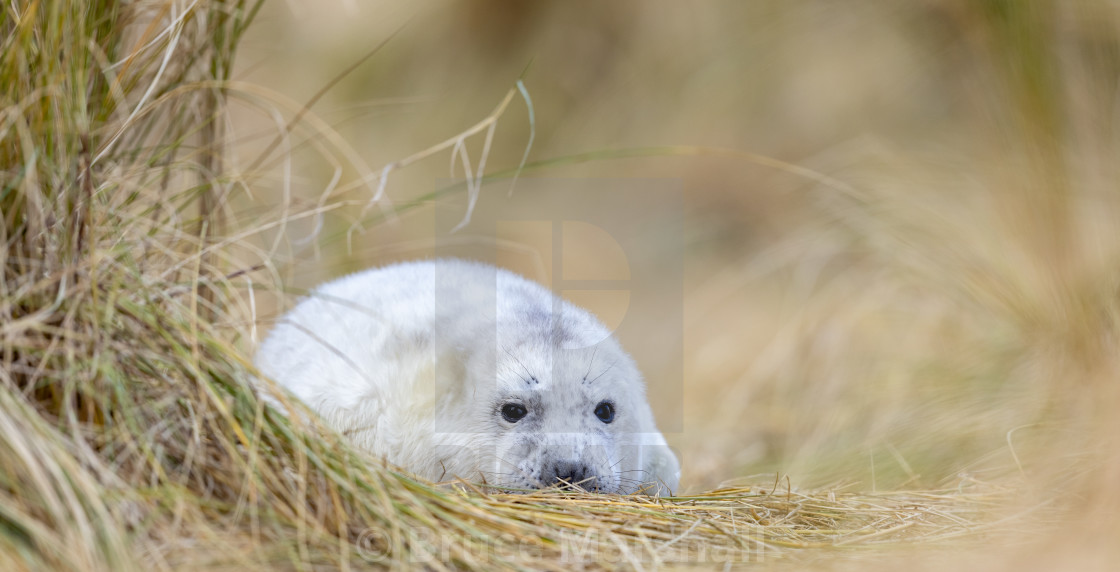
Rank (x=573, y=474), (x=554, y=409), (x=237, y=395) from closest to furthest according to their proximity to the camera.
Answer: (x=237, y=395), (x=573, y=474), (x=554, y=409)

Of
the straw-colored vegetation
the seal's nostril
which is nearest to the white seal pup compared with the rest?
the seal's nostril

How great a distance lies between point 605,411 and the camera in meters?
2.47

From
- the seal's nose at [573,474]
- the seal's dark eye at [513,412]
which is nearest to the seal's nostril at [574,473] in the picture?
the seal's nose at [573,474]

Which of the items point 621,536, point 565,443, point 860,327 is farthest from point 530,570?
point 860,327

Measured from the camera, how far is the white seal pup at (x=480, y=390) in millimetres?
2301

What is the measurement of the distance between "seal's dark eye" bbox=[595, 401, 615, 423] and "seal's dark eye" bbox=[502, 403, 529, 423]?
22 centimetres

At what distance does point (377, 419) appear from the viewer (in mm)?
2334

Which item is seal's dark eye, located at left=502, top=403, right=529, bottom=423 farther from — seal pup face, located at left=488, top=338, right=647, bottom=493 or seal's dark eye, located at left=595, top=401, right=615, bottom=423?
seal's dark eye, located at left=595, top=401, right=615, bottom=423

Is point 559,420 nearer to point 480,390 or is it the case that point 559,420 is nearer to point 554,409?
point 554,409

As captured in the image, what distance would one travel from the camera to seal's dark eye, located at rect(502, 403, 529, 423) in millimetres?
2355

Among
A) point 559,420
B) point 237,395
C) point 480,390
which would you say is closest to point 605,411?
point 559,420

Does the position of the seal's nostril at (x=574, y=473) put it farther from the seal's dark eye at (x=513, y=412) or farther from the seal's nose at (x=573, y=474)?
the seal's dark eye at (x=513, y=412)

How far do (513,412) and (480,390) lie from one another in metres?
0.11

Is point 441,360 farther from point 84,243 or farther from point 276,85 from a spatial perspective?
point 276,85
